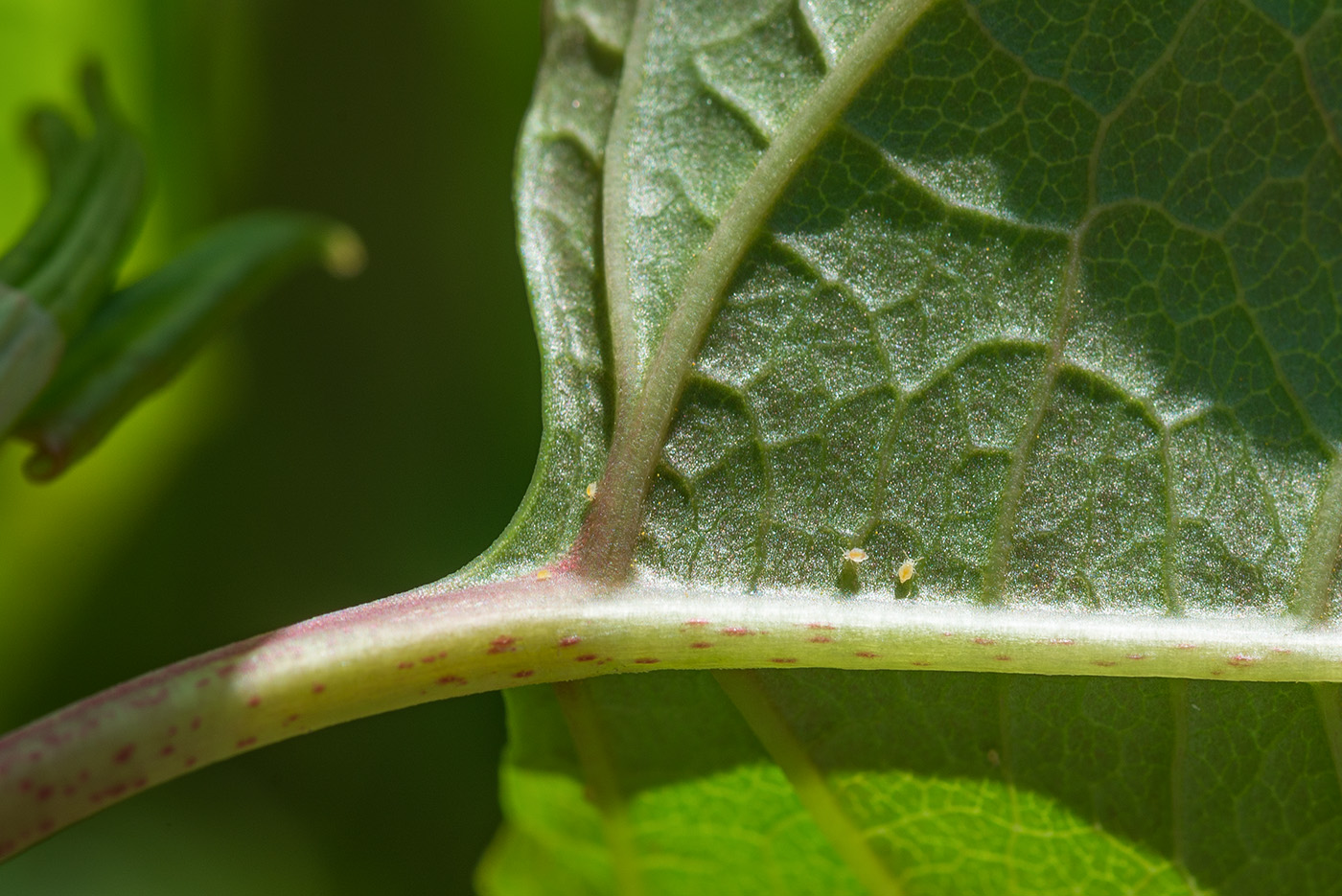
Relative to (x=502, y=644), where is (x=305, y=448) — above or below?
below

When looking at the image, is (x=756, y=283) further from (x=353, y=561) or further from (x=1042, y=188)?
(x=353, y=561)

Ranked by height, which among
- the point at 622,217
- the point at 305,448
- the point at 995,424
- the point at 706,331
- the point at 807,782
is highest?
the point at 622,217

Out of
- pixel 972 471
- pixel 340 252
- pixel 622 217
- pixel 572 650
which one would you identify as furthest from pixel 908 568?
pixel 340 252

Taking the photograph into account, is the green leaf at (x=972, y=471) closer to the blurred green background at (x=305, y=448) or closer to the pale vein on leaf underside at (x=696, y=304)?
→ the pale vein on leaf underside at (x=696, y=304)

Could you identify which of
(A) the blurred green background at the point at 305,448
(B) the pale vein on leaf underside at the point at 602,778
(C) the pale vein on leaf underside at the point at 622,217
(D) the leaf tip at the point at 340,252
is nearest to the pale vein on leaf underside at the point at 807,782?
(B) the pale vein on leaf underside at the point at 602,778

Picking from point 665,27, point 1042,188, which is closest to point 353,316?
point 665,27

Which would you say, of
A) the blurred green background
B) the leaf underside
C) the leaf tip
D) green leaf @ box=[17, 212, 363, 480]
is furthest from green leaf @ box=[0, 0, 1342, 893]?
the blurred green background

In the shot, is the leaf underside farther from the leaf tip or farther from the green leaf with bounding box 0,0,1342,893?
the leaf tip

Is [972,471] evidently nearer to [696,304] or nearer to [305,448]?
[696,304]
